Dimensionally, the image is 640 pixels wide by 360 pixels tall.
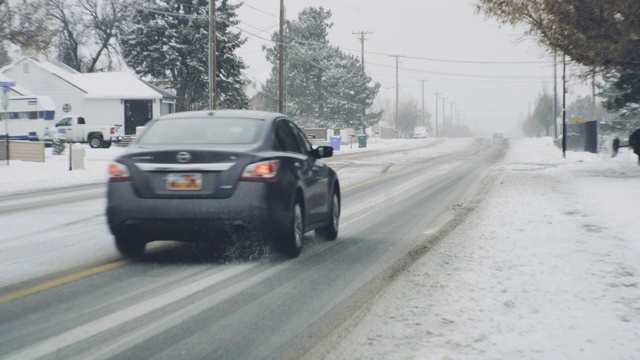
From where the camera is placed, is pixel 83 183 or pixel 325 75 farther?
pixel 325 75

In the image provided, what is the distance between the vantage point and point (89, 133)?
165ft

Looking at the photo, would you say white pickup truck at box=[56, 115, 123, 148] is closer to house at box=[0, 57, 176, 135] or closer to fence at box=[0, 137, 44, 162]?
house at box=[0, 57, 176, 135]

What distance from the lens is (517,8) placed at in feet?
81.8

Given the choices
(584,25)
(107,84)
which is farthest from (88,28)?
(584,25)

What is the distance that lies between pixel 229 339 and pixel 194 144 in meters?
3.43

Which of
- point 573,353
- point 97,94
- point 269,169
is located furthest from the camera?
point 97,94

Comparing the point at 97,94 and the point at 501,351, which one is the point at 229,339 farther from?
the point at 97,94

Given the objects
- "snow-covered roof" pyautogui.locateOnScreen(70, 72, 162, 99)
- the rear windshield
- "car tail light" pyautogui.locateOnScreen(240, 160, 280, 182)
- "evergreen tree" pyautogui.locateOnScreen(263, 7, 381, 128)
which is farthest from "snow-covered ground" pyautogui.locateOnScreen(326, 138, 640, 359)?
"evergreen tree" pyautogui.locateOnScreen(263, 7, 381, 128)

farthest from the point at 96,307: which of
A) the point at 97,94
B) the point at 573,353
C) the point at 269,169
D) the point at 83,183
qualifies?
the point at 97,94

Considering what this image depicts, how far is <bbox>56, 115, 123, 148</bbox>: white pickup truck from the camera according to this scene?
50.1 metres

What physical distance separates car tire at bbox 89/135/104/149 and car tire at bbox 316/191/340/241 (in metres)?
41.7

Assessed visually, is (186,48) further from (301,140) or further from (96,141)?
(301,140)

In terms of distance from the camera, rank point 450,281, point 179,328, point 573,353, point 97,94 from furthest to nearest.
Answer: point 97,94
point 450,281
point 179,328
point 573,353

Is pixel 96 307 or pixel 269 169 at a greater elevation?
pixel 269 169
